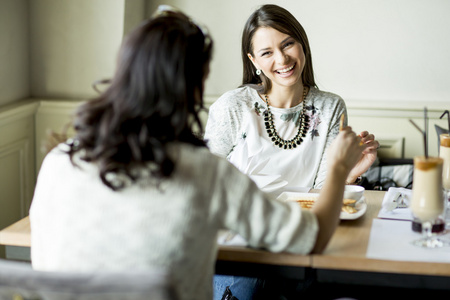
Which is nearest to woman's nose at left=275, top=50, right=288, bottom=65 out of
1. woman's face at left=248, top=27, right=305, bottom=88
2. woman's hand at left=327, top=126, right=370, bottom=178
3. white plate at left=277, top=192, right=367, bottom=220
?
woman's face at left=248, top=27, right=305, bottom=88

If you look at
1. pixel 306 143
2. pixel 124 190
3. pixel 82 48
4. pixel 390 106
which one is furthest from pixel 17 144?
pixel 124 190

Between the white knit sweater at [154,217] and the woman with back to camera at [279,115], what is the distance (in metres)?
1.02

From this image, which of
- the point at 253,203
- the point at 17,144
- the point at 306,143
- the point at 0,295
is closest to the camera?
the point at 0,295

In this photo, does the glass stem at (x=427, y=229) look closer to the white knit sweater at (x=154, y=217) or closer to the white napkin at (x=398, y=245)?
the white napkin at (x=398, y=245)

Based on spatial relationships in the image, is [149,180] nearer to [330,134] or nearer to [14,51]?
[330,134]

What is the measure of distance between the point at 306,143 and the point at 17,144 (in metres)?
1.56

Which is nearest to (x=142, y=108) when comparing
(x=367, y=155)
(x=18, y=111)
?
(x=367, y=155)

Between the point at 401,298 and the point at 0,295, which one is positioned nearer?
the point at 0,295

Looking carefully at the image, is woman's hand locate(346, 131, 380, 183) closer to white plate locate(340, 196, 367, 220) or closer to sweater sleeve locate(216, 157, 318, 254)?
white plate locate(340, 196, 367, 220)

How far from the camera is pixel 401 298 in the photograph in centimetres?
202

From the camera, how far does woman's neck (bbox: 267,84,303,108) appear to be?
2363 millimetres

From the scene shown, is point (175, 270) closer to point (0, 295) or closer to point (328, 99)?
point (0, 295)

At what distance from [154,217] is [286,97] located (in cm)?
133

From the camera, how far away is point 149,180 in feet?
3.75
